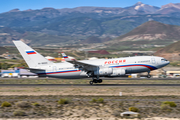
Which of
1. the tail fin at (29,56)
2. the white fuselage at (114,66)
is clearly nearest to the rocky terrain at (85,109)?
the white fuselage at (114,66)

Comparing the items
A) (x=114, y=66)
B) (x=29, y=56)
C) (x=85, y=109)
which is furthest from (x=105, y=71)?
(x=85, y=109)

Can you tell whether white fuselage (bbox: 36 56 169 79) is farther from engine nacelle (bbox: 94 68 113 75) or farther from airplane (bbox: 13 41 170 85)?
engine nacelle (bbox: 94 68 113 75)

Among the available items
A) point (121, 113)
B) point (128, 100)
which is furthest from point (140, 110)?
point (128, 100)

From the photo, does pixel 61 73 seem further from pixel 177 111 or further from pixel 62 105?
pixel 177 111

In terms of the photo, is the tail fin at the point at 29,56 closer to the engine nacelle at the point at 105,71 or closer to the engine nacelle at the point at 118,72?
the engine nacelle at the point at 105,71

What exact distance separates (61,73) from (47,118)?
2389 centimetres

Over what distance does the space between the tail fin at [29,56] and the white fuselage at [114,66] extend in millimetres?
1267

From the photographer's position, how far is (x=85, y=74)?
4425 centimetres

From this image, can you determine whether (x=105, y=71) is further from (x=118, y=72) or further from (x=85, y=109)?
(x=85, y=109)

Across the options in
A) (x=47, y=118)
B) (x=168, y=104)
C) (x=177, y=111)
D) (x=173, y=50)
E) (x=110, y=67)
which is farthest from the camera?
(x=173, y=50)

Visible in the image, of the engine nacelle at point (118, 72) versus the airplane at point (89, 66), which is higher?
the airplane at point (89, 66)

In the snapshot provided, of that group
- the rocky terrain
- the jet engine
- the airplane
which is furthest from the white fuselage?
the rocky terrain

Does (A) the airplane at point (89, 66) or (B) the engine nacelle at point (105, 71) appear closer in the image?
(B) the engine nacelle at point (105, 71)

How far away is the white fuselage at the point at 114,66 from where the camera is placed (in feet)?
143
